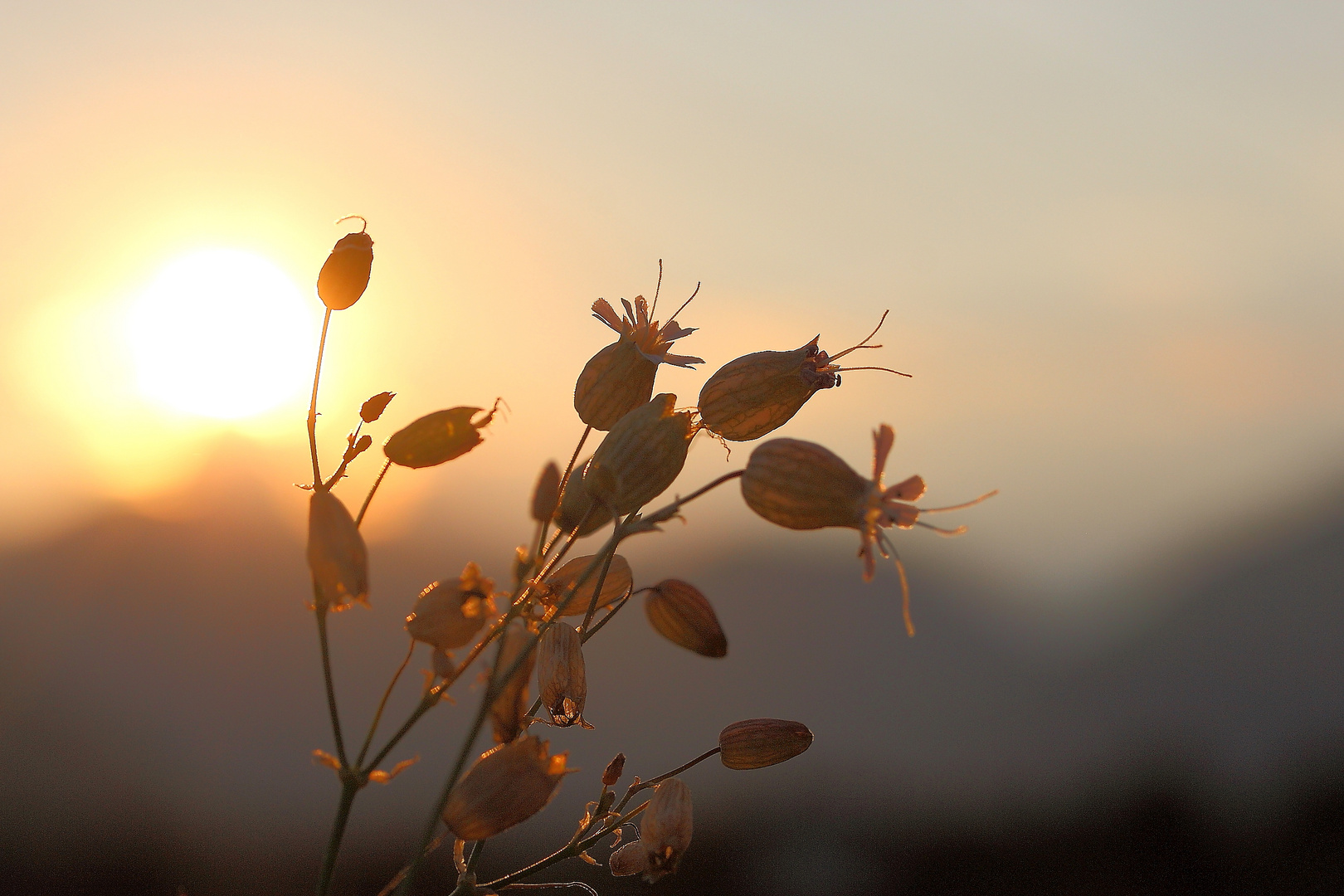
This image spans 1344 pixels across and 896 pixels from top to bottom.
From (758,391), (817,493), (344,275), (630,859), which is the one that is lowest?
(630,859)

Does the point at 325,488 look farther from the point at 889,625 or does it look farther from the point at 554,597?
the point at 889,625

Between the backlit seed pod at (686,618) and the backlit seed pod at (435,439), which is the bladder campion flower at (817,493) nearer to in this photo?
the backlit seed pod at (686,618)

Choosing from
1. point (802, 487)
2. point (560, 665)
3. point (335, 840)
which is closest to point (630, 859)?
point (560, 665)

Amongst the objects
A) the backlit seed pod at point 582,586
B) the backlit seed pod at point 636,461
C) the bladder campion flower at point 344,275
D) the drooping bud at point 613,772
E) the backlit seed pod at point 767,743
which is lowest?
the drooping bud at point 613,772

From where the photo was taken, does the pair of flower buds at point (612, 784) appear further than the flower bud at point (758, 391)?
No

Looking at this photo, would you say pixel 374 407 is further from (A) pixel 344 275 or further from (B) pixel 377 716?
(B) pixel 377 716

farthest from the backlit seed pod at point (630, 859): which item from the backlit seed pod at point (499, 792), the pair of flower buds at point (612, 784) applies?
the backlit seed pod at point (499, 792)
